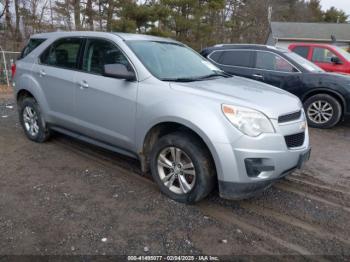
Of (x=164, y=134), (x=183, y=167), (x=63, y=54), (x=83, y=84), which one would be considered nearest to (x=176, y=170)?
(x=183, y=167)

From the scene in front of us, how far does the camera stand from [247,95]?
131 inches

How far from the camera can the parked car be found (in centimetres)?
663

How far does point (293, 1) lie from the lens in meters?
51.1

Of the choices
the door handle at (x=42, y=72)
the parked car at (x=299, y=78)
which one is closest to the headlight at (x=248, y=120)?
the door handle at (x=42, y=72)

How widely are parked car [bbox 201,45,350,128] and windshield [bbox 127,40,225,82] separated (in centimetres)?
303

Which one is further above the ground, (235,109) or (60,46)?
(60,46)

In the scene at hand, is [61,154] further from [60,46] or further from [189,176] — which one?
[189,176]

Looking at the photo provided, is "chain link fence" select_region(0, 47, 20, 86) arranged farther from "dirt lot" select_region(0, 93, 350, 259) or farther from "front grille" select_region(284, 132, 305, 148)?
"front grille" select_region(284, 132, 305, 148)

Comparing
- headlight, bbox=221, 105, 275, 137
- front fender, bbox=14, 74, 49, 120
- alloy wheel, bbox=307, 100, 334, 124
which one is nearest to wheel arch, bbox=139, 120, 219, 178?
headlight, bbox=221, 105, 275, 137

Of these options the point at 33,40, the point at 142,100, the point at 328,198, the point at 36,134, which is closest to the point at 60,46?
the point at 33,40

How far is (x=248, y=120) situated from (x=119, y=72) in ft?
5.13

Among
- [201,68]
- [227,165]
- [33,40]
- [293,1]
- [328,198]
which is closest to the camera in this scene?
[227,165]

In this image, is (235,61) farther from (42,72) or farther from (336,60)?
(42,72)

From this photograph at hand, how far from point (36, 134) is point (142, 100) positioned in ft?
8.58
